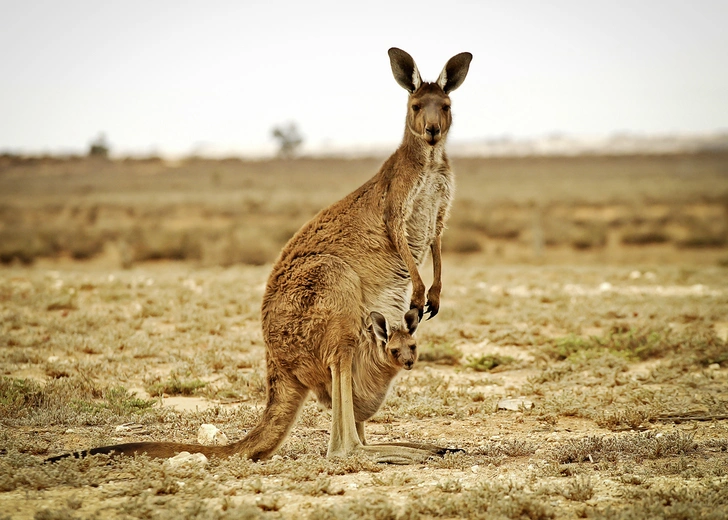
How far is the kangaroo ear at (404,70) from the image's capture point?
5.49 meters

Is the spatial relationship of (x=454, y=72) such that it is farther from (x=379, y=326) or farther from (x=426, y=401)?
(x=426, y=401)

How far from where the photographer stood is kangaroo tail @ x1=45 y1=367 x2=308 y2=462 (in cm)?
450

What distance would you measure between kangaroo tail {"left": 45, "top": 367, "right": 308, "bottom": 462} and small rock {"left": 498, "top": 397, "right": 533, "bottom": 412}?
2177 millimetres

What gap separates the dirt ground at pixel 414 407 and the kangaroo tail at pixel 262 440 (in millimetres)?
95

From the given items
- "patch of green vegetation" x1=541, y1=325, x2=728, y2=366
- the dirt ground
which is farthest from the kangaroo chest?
"patch of green vegetation" x1=541, y1=325, x2=728, y2=366

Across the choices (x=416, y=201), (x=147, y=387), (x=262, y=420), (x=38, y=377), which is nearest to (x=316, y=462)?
(x=262, y=420)

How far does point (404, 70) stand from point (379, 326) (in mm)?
2041

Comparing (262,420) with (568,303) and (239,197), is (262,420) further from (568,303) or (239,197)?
(239,197)

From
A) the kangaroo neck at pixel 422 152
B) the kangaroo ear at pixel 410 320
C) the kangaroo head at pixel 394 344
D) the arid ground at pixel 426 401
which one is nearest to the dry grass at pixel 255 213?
the arid ground at pixel 426 401

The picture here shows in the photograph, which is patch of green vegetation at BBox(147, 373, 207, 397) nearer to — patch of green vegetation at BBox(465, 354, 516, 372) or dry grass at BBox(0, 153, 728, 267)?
patch of green vegetation at BBox(465, 354, 516, 372)

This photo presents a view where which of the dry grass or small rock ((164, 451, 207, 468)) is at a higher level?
the dry grass

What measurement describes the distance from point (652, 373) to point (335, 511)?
188 inches

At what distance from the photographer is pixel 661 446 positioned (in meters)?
4.86

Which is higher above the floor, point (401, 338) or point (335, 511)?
point (401, 338)
